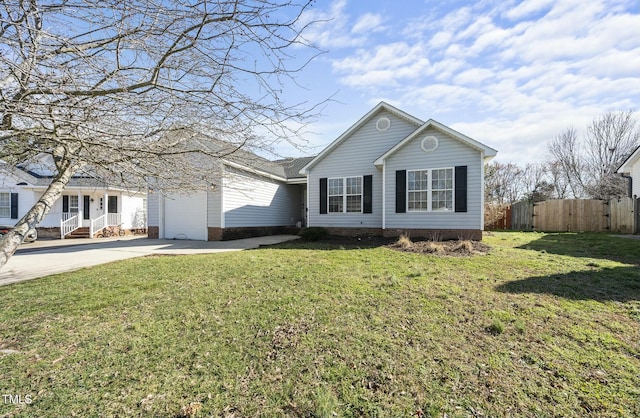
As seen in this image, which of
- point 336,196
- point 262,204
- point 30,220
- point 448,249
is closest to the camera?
point 30,220

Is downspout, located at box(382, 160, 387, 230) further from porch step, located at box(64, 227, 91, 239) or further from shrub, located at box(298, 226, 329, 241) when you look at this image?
porch step, located at box(64, 227, 91, 239)

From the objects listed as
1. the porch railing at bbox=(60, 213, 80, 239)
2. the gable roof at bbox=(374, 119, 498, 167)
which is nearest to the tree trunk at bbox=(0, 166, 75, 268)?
the gable roof at bbox=(374, 119, 498, 167)

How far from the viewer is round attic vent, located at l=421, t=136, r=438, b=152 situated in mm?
11036

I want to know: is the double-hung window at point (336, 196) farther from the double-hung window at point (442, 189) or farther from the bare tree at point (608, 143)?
the bare tree at point (608, 143)

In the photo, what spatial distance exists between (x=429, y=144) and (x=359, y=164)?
Answer: 3132mm

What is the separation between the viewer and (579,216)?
16609mm

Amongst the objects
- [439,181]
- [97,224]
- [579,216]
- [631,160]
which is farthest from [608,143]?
[97,224]

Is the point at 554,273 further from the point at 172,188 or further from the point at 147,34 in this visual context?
the point at 147,34

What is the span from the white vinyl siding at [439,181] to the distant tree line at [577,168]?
13.0 m

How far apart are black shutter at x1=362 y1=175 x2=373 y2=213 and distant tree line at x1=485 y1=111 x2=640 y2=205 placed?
13.7 m

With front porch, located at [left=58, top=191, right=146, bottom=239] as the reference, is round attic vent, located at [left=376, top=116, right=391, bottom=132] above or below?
above

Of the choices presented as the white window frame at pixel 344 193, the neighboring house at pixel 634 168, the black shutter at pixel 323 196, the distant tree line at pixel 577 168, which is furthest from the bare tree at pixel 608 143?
the black shutter at pixel 323 196

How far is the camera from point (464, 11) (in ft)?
17.5

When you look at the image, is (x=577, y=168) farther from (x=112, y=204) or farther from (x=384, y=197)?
(x=112, y=204)
